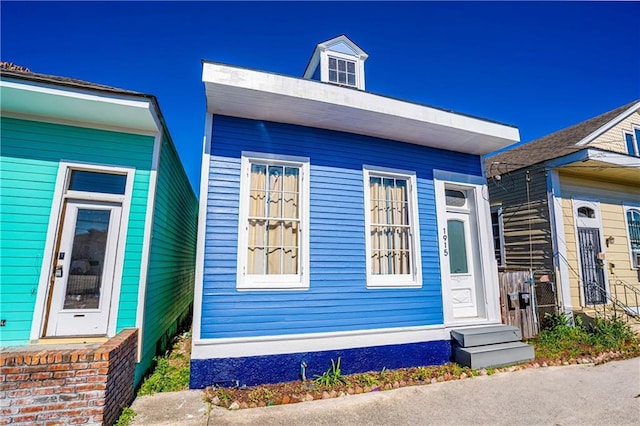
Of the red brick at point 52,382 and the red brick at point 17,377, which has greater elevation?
the red brick at point 17,377

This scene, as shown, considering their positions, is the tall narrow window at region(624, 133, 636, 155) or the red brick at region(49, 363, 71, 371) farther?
the tall narrow window at region(624, 133, 636, 155)

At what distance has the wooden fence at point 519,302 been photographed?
18.5 ft

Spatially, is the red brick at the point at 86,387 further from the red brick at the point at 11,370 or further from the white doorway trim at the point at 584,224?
the white doorway trim at the point at 584,224

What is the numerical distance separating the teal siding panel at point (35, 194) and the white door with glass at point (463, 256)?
15.9 ft

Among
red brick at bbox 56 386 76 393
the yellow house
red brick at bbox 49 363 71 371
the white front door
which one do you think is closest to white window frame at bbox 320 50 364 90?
the yellow house

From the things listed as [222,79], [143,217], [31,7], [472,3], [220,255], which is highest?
[472,3]

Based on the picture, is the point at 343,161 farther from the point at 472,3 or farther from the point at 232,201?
the point at 472,3

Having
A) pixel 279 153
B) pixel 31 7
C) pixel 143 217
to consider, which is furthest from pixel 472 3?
pixel 31 7

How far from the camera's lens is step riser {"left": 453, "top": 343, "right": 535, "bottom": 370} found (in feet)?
14.8

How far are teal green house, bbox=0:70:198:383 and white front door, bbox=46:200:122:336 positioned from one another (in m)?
0.01

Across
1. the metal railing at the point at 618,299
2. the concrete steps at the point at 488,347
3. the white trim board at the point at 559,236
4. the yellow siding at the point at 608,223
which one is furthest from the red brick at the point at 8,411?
the metal railing at the point at 618,299

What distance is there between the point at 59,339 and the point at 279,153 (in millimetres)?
3617

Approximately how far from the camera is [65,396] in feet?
8.77

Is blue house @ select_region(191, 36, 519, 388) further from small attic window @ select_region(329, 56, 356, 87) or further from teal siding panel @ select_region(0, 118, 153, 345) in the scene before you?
small attic window @ select_region(329, 56, 356, 87)
